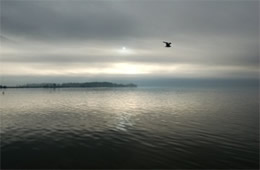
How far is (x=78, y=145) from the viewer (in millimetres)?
25891

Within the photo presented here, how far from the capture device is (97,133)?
3231 centimetres

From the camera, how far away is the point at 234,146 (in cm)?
2636

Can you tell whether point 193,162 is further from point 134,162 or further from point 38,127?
point 38,127

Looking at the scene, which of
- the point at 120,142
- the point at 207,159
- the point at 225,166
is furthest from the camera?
the point at 120,142

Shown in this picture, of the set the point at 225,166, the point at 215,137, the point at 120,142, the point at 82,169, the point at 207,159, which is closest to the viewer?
the point at 82,169

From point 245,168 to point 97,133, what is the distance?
850 inches

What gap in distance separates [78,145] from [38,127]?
577 inches

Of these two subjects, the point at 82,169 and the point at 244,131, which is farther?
the point at 244,131

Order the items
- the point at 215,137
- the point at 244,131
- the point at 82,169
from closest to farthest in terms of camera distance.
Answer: the point at 82,169 → the point at 215,137 → the point at 244,131

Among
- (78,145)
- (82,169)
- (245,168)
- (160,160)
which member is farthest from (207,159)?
(78,145)

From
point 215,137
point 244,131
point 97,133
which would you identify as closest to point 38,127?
point 97,133

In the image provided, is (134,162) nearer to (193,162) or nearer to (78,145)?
(193,162)

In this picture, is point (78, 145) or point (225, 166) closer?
point (225, 166)

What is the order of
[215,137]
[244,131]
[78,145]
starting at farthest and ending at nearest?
[244,131]
[215,137]
[78,145]
